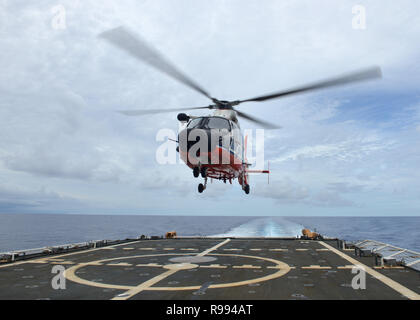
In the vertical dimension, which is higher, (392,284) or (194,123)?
(194,123)

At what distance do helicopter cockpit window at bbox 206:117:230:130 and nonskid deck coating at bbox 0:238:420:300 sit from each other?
910 centimetres

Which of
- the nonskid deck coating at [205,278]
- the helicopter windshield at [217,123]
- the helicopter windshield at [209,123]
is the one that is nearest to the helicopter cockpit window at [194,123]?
the helicopter windshield at [209,123]

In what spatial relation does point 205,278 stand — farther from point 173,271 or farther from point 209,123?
point 209,123

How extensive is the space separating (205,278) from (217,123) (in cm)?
982

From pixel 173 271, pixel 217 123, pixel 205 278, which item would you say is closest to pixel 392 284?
pixel 205 278

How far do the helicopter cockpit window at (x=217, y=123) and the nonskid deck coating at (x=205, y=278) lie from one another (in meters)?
9.10

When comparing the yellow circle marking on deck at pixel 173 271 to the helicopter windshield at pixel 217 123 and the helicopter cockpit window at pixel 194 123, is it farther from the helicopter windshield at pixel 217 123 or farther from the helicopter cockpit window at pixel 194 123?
the helicopter windshield at pixel 217 123

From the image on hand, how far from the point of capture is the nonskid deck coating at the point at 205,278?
13109 mm

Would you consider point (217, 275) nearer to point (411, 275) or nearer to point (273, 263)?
point (273, 263)

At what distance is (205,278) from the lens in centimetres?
1636

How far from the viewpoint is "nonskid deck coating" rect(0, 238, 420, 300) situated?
13109mm
